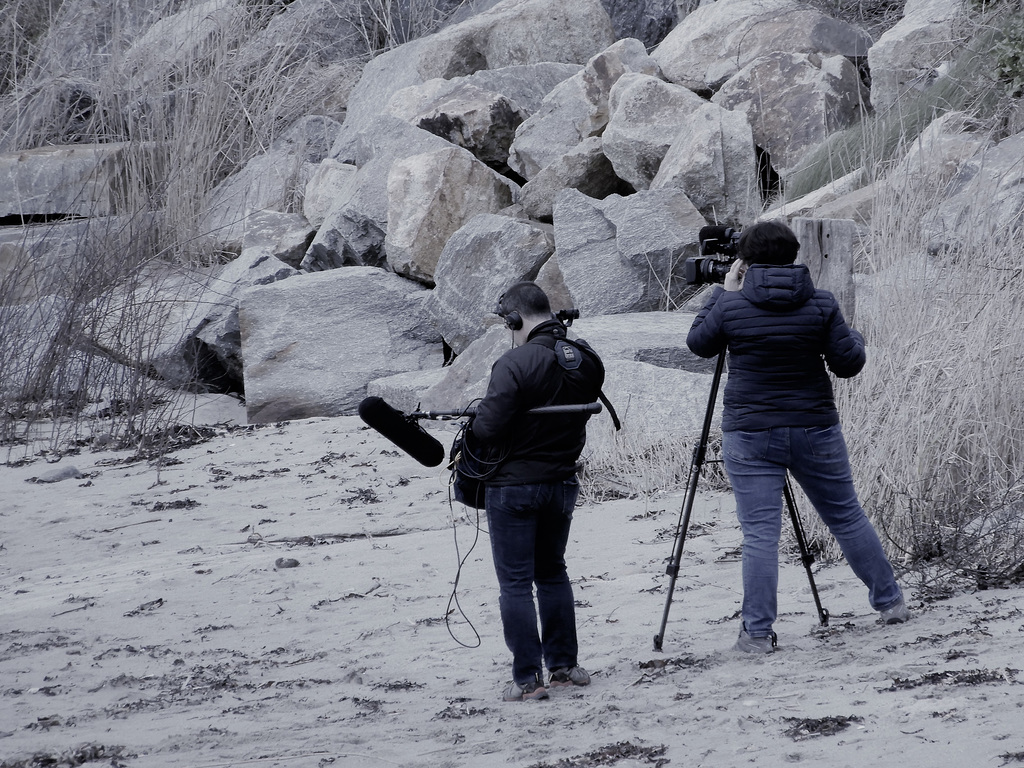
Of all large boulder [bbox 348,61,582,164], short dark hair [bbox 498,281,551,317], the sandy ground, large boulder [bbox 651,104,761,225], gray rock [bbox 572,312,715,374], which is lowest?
the sandy ground

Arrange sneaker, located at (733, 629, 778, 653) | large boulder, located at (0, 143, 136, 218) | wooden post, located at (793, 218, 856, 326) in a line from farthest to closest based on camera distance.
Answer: large boulder, located at (0, 143, 136, 218)
wooden post, located at (793, 218, 856, 326)
sneaker, located at (733, 629, 778, 653)

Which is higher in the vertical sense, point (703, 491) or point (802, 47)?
A: point (802, 47)

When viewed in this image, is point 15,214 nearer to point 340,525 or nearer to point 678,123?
point 678,123

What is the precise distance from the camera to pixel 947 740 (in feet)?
9.16

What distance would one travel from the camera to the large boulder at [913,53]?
412 inches

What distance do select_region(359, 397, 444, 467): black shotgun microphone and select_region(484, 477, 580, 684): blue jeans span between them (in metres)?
0.25

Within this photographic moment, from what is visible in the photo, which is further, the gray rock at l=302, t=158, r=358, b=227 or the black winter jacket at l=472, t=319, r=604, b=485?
the gray rock at l=302, t=158, r=358, b=227

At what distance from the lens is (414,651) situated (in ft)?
14.8

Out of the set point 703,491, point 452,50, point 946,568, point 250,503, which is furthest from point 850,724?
point 452,50

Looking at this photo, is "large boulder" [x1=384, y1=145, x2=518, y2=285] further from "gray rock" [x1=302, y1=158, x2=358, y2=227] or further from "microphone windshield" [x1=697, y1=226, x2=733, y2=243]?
"microphone windshield" [x1=697, y1=226, x2=733, y2=243]

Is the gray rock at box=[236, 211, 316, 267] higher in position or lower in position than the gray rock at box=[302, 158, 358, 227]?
lower

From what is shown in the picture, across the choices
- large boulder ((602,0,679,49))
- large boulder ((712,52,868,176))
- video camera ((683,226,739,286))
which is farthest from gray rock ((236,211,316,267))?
video camera ((683,226,739,286))

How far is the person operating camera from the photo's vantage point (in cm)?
386

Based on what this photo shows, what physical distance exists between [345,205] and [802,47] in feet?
17.6
